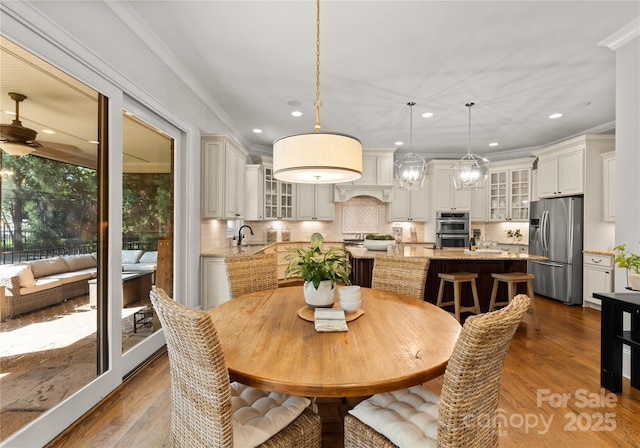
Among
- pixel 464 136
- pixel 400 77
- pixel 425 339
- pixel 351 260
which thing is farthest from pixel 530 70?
pixel 425 339

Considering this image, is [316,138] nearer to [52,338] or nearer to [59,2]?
[59,2]

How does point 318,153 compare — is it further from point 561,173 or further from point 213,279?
point 561,173

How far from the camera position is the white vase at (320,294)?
1801 mm

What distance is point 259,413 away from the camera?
128 cm

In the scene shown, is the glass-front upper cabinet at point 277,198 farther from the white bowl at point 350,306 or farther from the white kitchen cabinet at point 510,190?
the white bowl at point 350,306

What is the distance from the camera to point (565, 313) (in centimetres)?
436

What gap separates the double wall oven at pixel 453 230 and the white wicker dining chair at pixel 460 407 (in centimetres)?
541

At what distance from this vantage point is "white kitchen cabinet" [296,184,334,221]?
21.4 ft

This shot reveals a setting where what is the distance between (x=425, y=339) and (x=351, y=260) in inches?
107

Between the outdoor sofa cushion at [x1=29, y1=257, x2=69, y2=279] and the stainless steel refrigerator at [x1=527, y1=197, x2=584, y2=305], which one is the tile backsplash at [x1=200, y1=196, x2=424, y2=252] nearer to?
the stainless steel refrigerator at [x1=527, y1=197, x2=584, y2=305]

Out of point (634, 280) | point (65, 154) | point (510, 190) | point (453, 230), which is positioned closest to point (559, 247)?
point (510, 190)

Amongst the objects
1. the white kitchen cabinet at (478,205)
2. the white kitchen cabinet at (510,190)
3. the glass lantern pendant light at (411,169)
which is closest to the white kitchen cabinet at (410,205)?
the white kitchen cabinet at (478,205)

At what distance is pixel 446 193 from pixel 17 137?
640 cm

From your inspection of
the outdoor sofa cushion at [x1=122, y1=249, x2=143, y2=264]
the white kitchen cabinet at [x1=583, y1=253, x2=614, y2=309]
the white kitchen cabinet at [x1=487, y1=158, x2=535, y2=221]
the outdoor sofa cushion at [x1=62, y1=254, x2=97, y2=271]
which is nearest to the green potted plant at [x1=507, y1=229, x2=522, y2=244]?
the white kitchen cabinet at [x1=487, y1=158, x2=535, y2=221]
